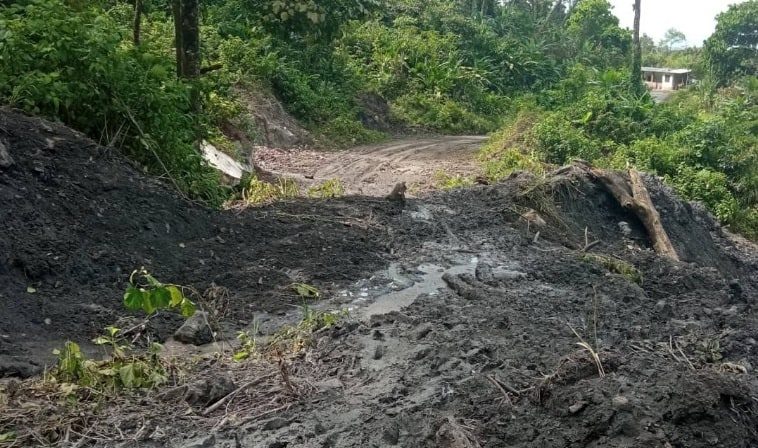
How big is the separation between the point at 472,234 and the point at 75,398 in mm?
6045

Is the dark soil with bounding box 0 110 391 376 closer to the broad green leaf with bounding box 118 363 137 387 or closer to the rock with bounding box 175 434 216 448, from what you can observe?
→ the broad green leaf with bounding box 118 363 137 387

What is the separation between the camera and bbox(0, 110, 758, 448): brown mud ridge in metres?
4.39

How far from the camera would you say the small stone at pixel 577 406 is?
4.26 metres

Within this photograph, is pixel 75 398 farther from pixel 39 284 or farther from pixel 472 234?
Result: pixel 472 234

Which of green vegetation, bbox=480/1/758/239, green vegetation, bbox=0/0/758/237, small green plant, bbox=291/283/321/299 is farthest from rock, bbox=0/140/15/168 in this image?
green vegetation, bbox=480/1/758/239

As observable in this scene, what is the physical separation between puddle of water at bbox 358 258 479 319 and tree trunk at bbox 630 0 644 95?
72.8ft

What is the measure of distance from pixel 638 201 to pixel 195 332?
7765 mm

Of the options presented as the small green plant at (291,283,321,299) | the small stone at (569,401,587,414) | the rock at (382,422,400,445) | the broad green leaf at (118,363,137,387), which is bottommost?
the small green plant at (291,283,321,299)

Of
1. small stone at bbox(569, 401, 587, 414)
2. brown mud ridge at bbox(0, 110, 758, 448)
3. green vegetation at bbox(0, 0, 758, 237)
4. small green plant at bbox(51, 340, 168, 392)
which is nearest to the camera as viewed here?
small stone at bbox(569, 401, 587, 414)

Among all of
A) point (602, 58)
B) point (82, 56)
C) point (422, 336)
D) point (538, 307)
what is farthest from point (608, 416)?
point (602, 58)

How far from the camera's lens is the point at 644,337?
20.4 ft

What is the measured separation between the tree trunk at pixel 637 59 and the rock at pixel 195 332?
82.9ft

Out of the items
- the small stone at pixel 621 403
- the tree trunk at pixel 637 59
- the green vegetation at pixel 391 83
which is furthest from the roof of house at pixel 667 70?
the small stone at pixel 621 403

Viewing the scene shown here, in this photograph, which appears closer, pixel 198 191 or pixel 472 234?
pixel 198 191
